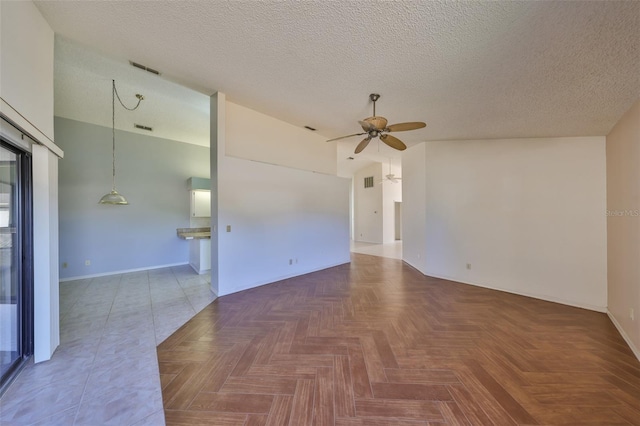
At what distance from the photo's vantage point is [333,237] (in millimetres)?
5621

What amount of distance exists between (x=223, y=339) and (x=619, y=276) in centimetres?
489

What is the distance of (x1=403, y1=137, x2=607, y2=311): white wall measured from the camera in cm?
354

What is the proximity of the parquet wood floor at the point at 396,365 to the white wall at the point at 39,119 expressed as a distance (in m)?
0.99

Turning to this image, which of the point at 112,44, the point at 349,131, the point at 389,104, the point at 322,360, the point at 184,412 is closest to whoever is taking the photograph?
the point at 184,412

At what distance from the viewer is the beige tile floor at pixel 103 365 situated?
1502 mm

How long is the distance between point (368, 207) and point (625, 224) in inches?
309

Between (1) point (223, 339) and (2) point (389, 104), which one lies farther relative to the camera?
(2) point (389, 104)

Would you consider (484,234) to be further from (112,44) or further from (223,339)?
(112,44)

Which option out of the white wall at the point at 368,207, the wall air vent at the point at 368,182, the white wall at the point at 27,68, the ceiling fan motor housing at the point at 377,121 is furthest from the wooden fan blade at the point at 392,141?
the wall air vent at the point at 368,182

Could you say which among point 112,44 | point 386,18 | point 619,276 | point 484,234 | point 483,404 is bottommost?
point 483,404

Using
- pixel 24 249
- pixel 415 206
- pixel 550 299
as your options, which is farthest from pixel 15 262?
pixel 550 299

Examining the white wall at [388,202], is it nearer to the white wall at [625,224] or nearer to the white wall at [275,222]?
the white wall at [275,222]

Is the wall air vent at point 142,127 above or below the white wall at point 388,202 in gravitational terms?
above

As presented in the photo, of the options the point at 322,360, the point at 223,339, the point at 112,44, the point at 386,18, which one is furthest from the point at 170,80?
the point at 322,360
